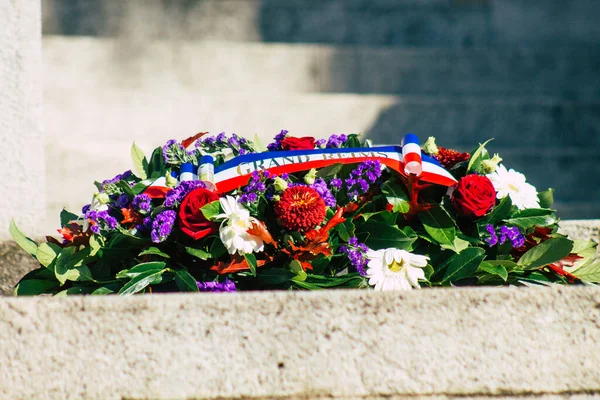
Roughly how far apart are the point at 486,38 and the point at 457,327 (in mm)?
3148

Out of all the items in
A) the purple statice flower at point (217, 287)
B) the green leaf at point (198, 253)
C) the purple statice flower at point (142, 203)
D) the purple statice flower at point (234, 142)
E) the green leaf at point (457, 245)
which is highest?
the purple statice flower at point (234, 142)

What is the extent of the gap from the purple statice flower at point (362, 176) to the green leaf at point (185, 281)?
1.46ft

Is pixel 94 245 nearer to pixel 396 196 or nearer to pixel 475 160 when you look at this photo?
pixel 396 196

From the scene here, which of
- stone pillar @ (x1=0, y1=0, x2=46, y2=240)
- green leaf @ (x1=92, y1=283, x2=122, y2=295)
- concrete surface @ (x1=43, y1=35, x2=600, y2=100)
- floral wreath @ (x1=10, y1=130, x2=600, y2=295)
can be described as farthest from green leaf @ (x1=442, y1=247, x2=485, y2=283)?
concrete surface @ (x1=43, y1=35, x2=600, y2=100)

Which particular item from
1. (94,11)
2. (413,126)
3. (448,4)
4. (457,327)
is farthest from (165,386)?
(448,4)

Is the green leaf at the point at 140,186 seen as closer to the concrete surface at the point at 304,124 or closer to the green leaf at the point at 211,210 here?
the green leaf at the point at 211,210

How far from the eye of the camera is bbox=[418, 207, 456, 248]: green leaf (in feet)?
5.31

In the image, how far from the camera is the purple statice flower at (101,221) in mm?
1572

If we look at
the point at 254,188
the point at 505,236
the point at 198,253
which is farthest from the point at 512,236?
the point at 198,253

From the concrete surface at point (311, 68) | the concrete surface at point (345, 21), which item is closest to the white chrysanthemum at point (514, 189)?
the concrete surface at point (311, 68)

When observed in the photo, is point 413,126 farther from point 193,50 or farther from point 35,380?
point 35,380

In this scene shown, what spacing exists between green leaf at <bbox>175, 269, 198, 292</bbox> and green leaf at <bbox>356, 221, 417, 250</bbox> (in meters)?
0.43

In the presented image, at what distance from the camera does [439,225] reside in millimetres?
1645

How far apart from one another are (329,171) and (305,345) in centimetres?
54
